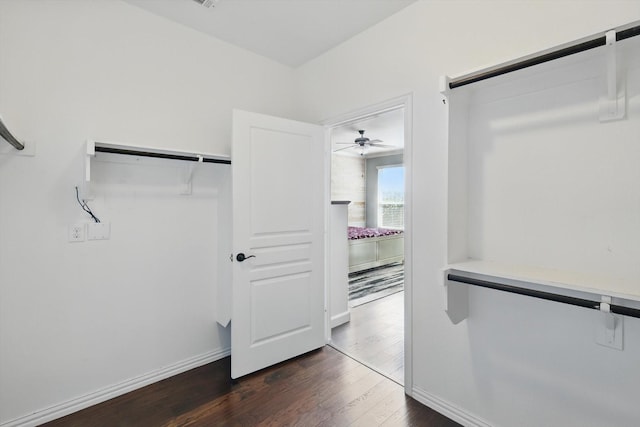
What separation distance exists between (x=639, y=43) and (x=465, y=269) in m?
1.17

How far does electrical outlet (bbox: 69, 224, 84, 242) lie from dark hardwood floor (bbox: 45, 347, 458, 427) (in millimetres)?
1082

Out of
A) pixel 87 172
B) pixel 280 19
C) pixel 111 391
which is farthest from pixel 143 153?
pixel 111 391

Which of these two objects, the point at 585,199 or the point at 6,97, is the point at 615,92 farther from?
the point at 6,97

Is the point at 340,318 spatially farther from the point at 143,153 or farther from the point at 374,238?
the point at 374,238

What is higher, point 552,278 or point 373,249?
point 552,278

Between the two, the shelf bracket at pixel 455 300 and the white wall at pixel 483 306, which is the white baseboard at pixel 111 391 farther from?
the shelf bracket at pixel 455 300

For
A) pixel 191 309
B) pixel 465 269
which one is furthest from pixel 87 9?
pixel 465 269

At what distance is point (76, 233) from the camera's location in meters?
1.91

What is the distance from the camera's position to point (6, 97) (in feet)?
5.54

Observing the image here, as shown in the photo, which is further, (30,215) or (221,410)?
(221,410)

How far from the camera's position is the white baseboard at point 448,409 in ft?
5.70

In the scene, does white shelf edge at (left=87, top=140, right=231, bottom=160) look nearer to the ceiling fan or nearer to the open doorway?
the open doorway

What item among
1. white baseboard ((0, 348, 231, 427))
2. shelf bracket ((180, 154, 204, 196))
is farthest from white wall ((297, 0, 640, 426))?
white baseboard ((0, 348, 231, 427))

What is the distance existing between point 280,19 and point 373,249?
15.0ft
